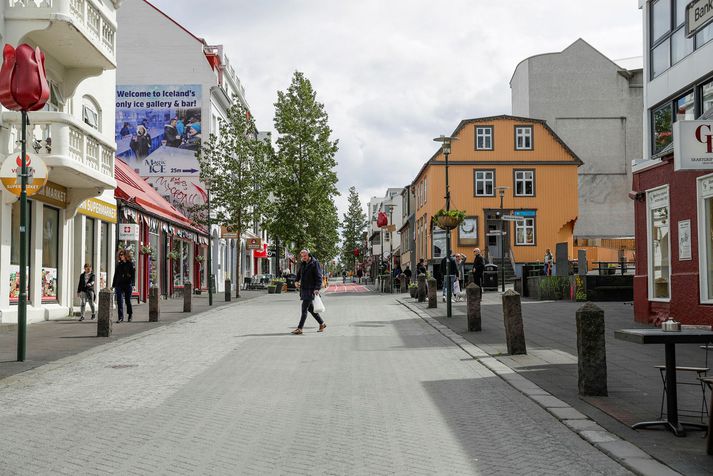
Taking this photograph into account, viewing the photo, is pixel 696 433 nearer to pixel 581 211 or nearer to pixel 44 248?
pixel 44 248

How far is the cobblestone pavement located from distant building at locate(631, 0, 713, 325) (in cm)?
561

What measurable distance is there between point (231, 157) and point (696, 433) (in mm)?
33030

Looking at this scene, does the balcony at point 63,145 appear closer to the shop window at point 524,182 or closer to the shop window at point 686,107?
the shop window at point 686,107

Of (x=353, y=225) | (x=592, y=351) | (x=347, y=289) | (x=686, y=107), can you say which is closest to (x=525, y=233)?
(x=347, y=289)

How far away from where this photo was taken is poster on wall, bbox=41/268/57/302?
67.6ft

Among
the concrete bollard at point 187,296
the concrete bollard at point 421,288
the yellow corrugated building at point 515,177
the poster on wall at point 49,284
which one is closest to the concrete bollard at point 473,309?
the poster on wall at point 49,284

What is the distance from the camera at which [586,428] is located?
6.67 m

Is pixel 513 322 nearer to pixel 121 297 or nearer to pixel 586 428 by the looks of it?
pixel 586 428

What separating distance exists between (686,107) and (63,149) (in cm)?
1397

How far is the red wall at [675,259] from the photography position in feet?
50.1

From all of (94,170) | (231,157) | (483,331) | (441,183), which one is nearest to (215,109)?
(231,157)

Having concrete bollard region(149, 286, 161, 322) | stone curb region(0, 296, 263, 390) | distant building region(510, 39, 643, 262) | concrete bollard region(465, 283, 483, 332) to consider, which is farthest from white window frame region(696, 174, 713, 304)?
distant building region(510, 39, 643, 262)

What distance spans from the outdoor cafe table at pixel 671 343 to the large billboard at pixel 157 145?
135 feet

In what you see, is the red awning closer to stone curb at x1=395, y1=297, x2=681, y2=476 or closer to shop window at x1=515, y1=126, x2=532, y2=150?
stone curb at x1=395, y1=297, x2=681, y2=476
